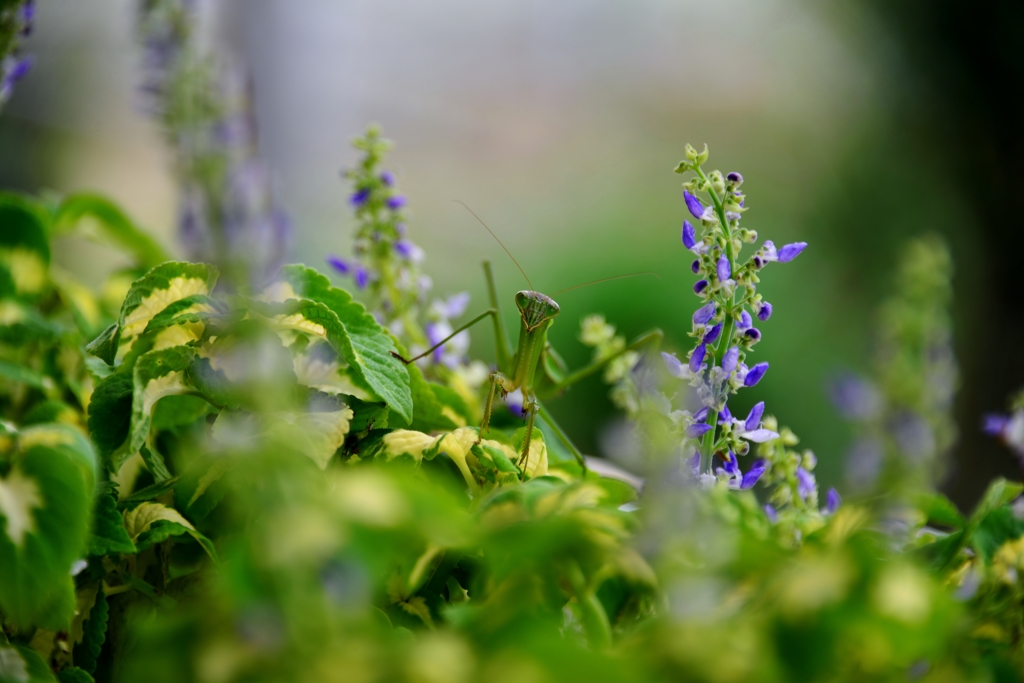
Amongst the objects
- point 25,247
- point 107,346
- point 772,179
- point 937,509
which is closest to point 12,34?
point 25,247

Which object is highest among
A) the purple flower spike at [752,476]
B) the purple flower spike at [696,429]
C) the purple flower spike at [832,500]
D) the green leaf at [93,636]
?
the purple flower spike at [696,429]

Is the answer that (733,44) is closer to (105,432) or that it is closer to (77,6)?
(77,6)

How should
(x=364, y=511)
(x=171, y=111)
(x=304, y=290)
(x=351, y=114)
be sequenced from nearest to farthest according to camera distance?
(x=364, y=511), (x=171, y=111), (x=304, y=290), (x=351, y=114)

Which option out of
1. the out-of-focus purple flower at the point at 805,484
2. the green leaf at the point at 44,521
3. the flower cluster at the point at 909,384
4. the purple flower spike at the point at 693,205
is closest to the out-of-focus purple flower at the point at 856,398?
the flower cluster at the point at 909,384

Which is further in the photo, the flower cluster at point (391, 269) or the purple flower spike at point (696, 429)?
the flower cluster at point (391, 269)

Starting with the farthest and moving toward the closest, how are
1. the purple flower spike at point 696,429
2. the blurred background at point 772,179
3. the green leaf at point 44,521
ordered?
the blurred background at point 772,179, the purple flower spike at point 696,429, the green leaf at point 44,521

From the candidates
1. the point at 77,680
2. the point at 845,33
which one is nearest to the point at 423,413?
the point at 77,680

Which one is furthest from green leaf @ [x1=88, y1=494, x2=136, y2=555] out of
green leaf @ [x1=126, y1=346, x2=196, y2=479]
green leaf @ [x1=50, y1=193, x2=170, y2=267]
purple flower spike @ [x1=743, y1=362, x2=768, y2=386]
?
green leaf @ [x1=50, y1=193, x2=170, y2=267]

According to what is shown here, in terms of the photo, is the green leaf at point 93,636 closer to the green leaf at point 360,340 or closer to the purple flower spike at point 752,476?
the green leaf at point 360,340
